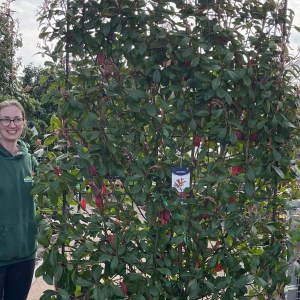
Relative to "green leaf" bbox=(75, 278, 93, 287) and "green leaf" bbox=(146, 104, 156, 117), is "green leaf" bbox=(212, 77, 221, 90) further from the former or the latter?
"green leaf" bbox=(75, 278, 93, 287)

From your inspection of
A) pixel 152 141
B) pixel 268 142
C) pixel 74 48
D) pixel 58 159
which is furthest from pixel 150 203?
pixel 74 48

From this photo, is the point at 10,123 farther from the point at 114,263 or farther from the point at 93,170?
the point at 114,263

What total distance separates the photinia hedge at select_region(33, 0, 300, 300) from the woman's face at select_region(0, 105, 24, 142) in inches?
13.6

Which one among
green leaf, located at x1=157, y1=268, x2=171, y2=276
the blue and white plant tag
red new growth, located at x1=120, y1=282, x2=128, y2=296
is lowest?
red new growth, located at x1=120, y1=282, x2=128, y2=296

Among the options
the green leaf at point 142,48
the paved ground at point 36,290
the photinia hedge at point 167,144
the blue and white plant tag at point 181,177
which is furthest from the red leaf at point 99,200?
the paved ground at point 36,290

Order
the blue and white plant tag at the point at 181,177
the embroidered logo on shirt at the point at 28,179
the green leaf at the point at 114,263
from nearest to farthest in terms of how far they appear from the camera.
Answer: the green leaf at the point at 114,263 → the blue and white plant tag at the point at 181,177 → the embroidered logo on shirt at the point at 28,179

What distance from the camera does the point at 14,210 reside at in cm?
314

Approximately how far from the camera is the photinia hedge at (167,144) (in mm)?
2793

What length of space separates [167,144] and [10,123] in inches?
39.0

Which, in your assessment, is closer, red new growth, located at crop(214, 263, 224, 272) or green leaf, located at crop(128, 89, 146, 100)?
green leaf, located at crop(128, 89, 146, 100)

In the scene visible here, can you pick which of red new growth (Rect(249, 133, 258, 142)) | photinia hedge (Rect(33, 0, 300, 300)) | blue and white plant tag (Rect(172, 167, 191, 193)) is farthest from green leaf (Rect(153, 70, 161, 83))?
red new growth (Rect(249, 133, 258, 142))

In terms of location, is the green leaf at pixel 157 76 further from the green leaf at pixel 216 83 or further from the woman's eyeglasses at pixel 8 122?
the woman's eyeglasses at pixel 8 122

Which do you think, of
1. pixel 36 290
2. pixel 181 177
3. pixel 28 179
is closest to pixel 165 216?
pixel 181 177

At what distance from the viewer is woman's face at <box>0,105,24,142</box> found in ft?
10.4
